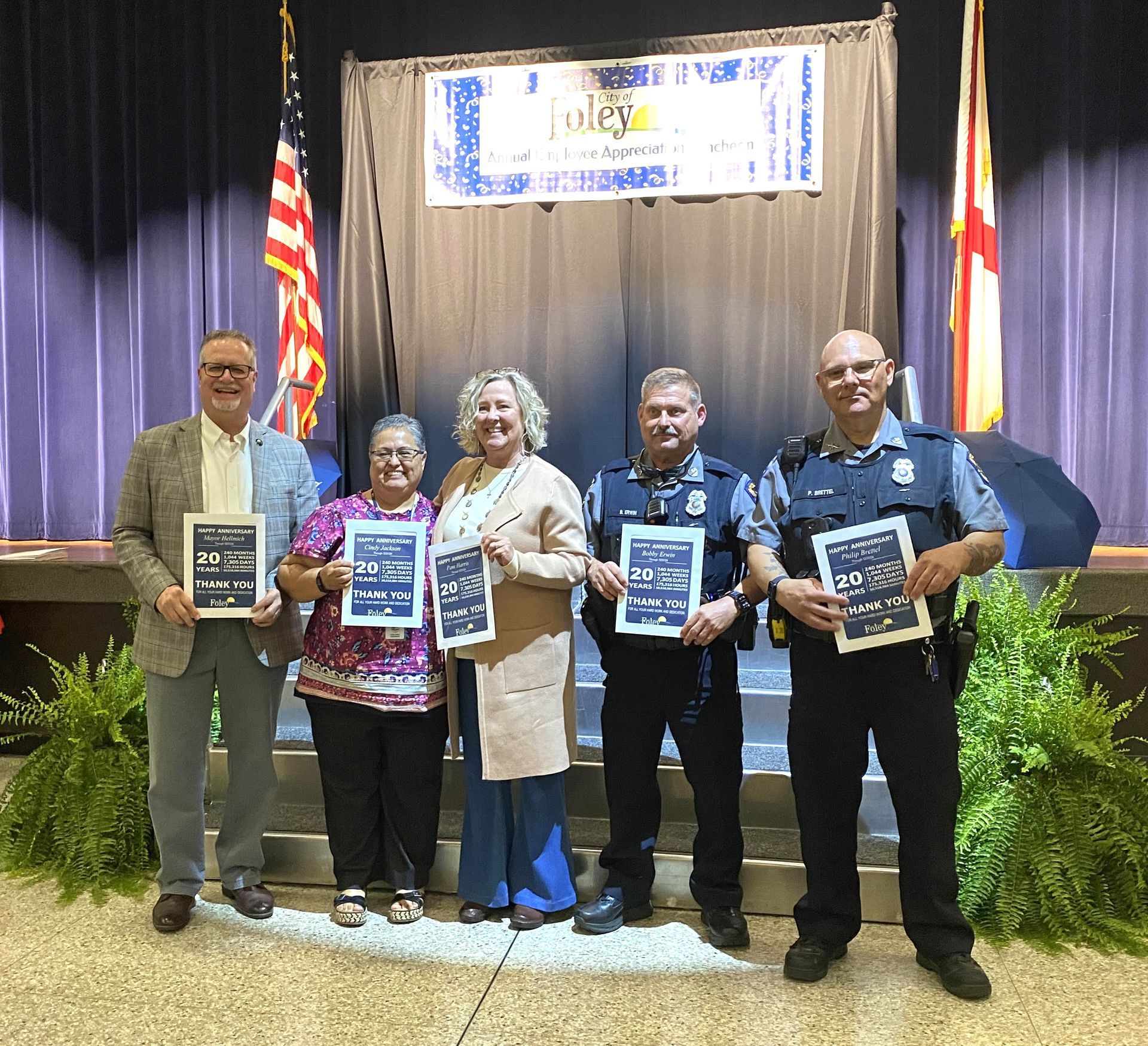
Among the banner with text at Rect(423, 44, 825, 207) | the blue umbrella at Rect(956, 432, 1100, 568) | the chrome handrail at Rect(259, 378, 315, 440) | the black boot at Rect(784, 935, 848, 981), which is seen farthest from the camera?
the banner with text at Rect(423, 44, 825, 207)

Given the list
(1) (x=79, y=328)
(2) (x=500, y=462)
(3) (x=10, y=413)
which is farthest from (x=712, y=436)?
(3) (x=10, y=413)

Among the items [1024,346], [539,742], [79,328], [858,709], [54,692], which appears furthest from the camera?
[79,328]

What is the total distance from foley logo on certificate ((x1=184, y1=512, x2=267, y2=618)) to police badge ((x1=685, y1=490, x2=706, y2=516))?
1.18m

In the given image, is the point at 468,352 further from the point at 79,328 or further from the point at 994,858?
the point at 994,858

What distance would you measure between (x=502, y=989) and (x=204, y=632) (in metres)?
1.27

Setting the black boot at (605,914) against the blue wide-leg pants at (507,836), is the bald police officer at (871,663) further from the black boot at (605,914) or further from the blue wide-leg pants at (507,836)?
the blue wide-leg pants at (507,836)

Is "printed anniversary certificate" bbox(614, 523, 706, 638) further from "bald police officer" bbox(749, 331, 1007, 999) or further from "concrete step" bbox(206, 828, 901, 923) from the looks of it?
"concrete step" bbox(206, 828, 901, 923)

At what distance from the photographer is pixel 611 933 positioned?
271 centimetres

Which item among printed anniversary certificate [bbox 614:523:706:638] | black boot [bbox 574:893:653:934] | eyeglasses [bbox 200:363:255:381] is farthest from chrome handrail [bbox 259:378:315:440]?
black boot [bbox 574:893:653:934]

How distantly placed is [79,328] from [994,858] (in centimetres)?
660

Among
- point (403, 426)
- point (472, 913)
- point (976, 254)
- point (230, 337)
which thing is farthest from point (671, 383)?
point (976, 254)

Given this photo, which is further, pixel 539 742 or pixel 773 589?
pixel 539 742

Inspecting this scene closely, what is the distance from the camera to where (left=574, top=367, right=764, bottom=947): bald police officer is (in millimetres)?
2600

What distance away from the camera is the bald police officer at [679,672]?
260 centimetres
